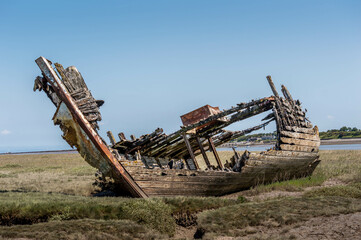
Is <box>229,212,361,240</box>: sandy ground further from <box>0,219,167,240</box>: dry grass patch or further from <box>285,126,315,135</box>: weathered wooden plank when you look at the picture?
<box>285,126,315,135</box>: weathered wooden plank

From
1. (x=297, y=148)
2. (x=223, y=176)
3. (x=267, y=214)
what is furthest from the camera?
(x=297, y=148)

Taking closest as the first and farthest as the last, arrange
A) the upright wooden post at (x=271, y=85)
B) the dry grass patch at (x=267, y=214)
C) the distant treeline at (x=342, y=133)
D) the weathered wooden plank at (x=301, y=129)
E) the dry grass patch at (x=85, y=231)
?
1. the dry grass patch at (x=85, y=231)
2. the dry grass patch at (x=267, y=214)
3. the weathered wooden plank at (x=301, y=129)
4. the upright wooden post at (x=271, y=85)
5. the distant treeline at (x=342, y=133)

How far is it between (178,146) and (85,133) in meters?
5.85

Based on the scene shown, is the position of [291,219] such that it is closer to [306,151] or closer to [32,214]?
[32,214]

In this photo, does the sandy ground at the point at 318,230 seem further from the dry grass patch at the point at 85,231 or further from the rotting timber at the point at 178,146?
the rotting timber at the point at 178,146

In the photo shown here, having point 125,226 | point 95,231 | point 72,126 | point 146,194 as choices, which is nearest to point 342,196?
point 146,194

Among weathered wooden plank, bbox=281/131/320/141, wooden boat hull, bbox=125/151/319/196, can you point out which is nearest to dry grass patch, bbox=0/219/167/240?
wooden boat hull, bbox=125/151/319/196

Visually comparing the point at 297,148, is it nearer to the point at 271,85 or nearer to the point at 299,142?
the point at 299,142

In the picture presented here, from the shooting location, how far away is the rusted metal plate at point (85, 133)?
986 cm

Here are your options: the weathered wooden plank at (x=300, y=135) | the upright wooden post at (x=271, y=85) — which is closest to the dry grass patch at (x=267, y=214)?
the weathered wooden plank at (x=300, y=135)

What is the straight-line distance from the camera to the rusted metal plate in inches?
388

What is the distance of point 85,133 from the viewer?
32.9ft

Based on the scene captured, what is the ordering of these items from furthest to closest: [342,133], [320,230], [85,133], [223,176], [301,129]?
[342,133] < [301,129] < [223,176] < [85,133] < [320,230]

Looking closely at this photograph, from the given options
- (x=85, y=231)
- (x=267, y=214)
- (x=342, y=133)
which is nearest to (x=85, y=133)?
(x=85, y=231)
